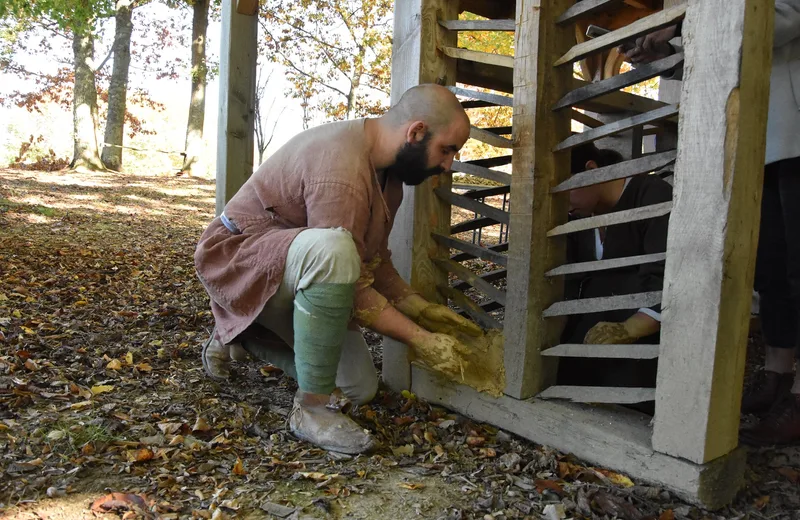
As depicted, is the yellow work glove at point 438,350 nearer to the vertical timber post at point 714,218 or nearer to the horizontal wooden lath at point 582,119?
the vertical timber post at point 714,218

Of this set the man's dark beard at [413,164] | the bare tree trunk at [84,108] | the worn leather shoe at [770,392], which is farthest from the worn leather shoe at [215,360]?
the bare tree trunk at [84,108]

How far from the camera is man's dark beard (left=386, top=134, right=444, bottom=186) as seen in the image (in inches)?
96.3

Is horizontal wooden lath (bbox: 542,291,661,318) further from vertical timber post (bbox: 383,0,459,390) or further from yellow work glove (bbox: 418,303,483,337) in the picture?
vertical timber post (bbox: 383,0,459,390)

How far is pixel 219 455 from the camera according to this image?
7.24 feet

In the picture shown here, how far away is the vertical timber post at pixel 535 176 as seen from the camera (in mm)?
2334

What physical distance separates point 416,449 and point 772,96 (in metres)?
1.92

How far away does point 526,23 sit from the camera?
235cm

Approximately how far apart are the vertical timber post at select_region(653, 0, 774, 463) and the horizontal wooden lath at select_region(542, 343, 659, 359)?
0.12 m

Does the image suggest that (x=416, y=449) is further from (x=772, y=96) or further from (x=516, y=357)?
(x=772, y=96)

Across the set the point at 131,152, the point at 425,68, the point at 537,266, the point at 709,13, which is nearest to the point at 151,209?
the point at 425,68

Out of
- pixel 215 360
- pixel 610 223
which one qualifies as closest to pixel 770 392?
pixel 610 223

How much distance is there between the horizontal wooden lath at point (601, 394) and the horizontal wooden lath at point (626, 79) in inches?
40.6

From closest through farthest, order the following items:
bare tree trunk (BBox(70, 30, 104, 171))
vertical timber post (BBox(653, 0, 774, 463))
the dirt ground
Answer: vertical timber post (BBox(653, 0, 774, 463))
the dirt ground
bare tree trunk (BBox(70, 30, 104, 171))

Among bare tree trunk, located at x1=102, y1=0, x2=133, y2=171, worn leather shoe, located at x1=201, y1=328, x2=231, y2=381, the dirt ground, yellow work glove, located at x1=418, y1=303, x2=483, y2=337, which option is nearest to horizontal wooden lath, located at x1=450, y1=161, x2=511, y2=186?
yellow work glove, located at x1=418, y1=303, x2=483, y2=337
